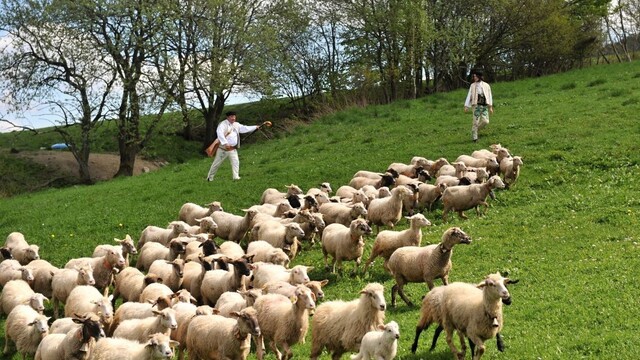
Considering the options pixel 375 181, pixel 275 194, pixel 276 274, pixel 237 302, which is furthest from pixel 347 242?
pixel 275 194

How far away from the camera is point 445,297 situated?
949 cm

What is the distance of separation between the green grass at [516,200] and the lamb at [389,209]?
60 cm

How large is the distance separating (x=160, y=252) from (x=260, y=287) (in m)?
4.86

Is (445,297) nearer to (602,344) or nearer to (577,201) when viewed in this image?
(602,344)

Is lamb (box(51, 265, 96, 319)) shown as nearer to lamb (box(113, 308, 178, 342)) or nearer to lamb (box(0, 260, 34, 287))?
lamb (box(0, 260, 34, 287))

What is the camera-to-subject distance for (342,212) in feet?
55.7

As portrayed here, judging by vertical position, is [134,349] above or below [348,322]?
above

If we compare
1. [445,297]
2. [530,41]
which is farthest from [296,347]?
[530,41]

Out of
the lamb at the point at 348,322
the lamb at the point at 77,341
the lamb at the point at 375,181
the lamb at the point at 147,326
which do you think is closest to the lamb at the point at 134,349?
the lamb at the point at 77,341

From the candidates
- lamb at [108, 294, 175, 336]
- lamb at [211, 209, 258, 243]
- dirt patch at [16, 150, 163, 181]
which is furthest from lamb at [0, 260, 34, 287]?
dirt patch at [16, 150, 163, 181]

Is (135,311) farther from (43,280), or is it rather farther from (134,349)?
(43,280)

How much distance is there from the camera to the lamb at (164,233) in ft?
57.2

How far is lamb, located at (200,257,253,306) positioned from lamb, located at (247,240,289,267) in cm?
83

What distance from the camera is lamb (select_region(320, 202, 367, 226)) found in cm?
1658
